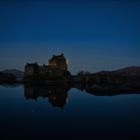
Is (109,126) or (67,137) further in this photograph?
(109,126)

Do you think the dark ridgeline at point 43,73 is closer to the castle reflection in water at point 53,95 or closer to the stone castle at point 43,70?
the stone castle at point 43,70

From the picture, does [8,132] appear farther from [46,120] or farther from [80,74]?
[80,74]

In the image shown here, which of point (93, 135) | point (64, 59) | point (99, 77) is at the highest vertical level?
point (64, 59)

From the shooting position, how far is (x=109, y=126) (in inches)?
984

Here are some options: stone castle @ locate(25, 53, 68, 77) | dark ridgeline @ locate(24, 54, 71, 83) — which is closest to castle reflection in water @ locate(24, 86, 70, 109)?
dark ridgeline @ locate(24, 54, 71, 83)

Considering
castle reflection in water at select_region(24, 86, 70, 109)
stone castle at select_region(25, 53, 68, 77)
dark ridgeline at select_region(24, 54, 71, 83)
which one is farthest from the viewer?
stone castle at select_region(25, 53, 68, 77)

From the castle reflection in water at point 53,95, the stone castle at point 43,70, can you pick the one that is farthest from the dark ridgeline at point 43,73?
the castle reflection in water at point 53,95

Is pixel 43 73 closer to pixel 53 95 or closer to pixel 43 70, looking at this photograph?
pixel 43 70

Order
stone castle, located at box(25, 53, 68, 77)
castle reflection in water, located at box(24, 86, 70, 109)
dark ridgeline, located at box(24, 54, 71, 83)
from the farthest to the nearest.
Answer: stone castle, located at box(25, 53, 68, 77), dark ridgeline, located at box(24, 54, 71, 83), castle reflection in water, located at box(24, 86, 70, 109)

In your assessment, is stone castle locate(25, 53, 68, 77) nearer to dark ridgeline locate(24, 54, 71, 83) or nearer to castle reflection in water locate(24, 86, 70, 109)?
dark ridgeline locate(24, 54, 71, 83)

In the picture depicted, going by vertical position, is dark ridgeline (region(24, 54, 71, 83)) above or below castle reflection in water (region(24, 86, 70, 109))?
above

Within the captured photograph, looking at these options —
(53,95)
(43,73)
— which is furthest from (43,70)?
(53,95)

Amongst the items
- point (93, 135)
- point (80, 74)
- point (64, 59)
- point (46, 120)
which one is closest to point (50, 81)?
point (64, 59)

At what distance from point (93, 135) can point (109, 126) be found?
14.3 feet
